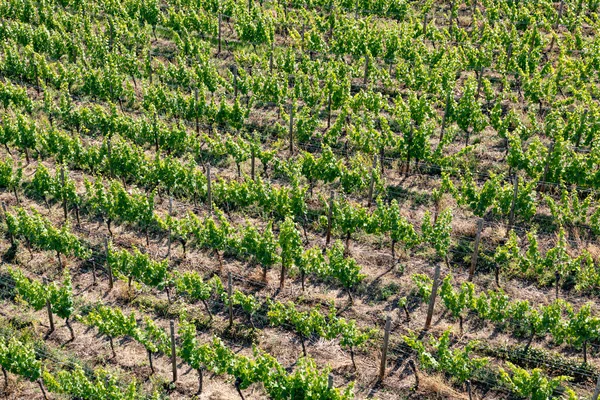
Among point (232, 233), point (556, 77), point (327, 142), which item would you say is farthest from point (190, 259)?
point (556, 77)

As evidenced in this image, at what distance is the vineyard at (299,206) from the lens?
16.9 metres

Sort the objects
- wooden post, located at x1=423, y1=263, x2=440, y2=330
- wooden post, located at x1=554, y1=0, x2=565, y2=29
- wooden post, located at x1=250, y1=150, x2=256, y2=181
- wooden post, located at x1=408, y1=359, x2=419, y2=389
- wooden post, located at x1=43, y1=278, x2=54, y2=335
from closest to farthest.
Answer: wooden post, located at x1=408, y1=359, x2=419, y2=389, wooden post, located at x1=43, y1=278, x2=54, y2=335, wooden post, located at x1=423, y1=263, x2=440, y2=330, wooden post, located at x1=250, y1=150, x2=256, y2=181, wooden post, located at x1=554, y1=0, x2=565, y2=29

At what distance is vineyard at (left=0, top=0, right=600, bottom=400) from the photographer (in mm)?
16859

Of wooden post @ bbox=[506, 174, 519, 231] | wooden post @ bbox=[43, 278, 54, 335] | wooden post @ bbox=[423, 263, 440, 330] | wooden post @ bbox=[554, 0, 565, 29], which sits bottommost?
A: wooden post @ bbox=[43, 278, 54, 335]

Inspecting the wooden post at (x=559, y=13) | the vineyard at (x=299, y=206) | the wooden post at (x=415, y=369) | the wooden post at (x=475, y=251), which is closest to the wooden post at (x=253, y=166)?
the vineyard at (x=299, y=206)

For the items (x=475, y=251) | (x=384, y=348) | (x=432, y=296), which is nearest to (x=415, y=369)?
(x=384, y=348)

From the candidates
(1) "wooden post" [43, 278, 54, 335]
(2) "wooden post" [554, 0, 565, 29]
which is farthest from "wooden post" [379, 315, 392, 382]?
(2) "wooden post" [554, 0, 565, 29]

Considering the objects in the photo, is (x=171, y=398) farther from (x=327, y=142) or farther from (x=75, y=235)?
(x=327, y=142)

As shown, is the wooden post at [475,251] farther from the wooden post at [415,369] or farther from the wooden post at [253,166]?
the wooden post at [253,166]

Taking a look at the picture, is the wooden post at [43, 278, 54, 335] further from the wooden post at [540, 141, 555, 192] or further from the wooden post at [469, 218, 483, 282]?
the wooden post at [540, 141, 555, 192]

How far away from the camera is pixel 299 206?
66.8 ft

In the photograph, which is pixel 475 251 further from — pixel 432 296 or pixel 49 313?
pixel 49 313

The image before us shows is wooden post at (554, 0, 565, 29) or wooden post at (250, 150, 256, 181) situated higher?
wooden post at (554, 0, 565, 29)

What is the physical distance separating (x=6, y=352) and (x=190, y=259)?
5.21m
